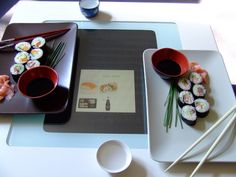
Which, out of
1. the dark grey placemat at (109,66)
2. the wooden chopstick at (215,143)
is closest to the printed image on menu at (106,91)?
the dark grey placemat at (109,66)

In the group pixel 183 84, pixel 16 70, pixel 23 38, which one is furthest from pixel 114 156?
pixel 23 38

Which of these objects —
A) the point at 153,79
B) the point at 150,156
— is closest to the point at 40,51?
the point at 153,79

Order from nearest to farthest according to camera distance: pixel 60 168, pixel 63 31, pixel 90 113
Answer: pixel 60 168 < pixel 90 113 < pixel 63 31

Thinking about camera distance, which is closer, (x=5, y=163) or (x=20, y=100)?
(x=5, y=163)

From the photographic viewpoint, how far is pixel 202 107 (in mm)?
755

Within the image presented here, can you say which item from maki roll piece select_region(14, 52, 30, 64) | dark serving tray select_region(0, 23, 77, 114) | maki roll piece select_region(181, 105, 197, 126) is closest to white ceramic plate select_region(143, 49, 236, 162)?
maki roll piece select_region(181, 105, 197, 126)

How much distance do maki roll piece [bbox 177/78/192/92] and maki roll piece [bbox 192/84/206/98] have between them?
0.02m

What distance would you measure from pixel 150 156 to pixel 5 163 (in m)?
0.37

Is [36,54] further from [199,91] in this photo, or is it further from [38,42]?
[199,91]

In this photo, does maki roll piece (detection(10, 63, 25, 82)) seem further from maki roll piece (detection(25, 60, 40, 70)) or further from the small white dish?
the small white dish

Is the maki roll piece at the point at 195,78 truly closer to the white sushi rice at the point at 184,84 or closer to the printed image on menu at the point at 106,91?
the white sushi rice at the point at 184,84

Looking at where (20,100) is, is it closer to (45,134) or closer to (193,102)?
(45,134)

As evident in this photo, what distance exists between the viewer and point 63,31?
3.21 ft

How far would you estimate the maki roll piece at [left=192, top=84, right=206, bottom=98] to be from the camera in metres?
0.79
